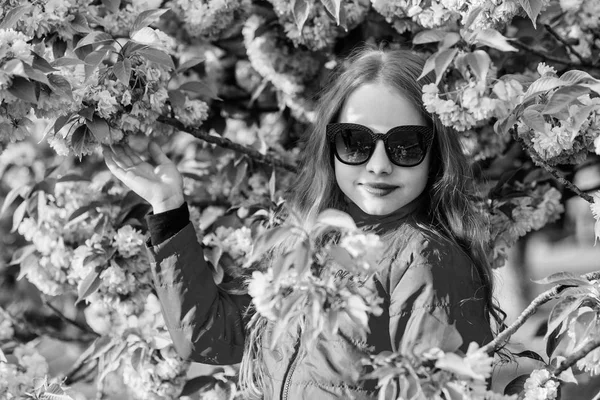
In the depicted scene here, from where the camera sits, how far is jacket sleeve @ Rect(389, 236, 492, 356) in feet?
6.24

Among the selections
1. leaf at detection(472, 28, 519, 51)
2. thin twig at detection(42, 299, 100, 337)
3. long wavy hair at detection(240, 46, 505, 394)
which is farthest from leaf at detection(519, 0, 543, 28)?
thin twig at detection(42, 299, 100, 337)

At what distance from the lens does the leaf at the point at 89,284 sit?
9.01ft

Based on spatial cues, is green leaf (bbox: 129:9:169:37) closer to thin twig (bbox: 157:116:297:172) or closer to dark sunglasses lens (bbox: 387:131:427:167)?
thin twig (bbox: 157:116:297:172)

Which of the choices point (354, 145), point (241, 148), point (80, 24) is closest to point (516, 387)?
point (354, 145)

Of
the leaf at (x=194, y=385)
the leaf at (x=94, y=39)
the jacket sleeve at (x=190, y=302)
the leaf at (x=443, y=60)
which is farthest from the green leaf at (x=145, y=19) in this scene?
the leaf at (x=194, y=385)

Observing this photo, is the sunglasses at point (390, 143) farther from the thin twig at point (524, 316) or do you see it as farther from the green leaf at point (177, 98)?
the green leaf at point (177, 98)

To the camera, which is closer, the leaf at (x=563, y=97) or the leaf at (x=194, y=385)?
the leaf at (x=563, y=97)

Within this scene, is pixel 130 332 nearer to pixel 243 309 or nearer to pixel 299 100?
pixel 243 309

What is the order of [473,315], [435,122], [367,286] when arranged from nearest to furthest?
1. [367,286]
2. [473,315]
3. [435,122]

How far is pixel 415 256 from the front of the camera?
80.0 inches

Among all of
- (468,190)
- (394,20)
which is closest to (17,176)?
(394,20)

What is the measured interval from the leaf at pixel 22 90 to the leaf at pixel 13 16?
183 mm

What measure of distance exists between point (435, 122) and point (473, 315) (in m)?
0.50

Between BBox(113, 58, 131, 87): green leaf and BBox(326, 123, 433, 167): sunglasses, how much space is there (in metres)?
0.54
